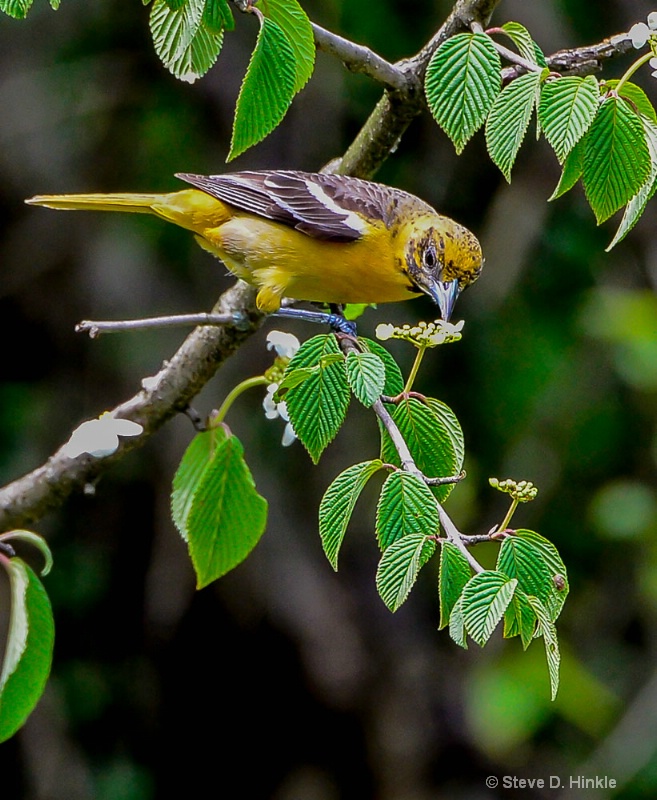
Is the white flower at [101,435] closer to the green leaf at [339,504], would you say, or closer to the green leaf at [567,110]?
the green leaf at [339,504]

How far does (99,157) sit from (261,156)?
0.82 metres

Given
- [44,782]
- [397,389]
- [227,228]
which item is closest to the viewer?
[397,389]

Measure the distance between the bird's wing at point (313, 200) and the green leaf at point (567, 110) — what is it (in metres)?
1.25

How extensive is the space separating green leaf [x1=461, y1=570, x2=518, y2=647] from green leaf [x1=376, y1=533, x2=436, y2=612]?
8 cm

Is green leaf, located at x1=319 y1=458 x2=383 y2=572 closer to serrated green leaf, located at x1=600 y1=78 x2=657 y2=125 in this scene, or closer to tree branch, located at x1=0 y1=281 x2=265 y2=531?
serrated green leaf, located at x1=600 y1=78 x2=657 y2=125

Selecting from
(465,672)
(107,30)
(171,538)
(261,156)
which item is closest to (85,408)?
(171,538)

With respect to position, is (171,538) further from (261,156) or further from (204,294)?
(261,156)

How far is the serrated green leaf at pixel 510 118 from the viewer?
1.56 metres

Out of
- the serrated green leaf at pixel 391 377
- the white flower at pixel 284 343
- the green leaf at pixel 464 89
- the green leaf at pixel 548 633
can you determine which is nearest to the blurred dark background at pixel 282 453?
the white flower at pixel 284 343

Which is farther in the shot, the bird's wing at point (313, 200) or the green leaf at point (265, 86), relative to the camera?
the bird's wing at point (313, 200)

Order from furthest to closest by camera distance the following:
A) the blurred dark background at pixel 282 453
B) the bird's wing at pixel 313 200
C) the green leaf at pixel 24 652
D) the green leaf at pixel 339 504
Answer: the blurred dark background at pixel 282 453
the bird's wing at pixel 313 200
the green leaf at pixel 24 652
the green leaf at pixel 339 504

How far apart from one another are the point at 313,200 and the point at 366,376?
144 cm

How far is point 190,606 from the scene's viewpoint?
4.88 m

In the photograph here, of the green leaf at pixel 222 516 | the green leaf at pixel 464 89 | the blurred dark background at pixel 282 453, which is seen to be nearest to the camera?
the green leaf at pixel 464 89
